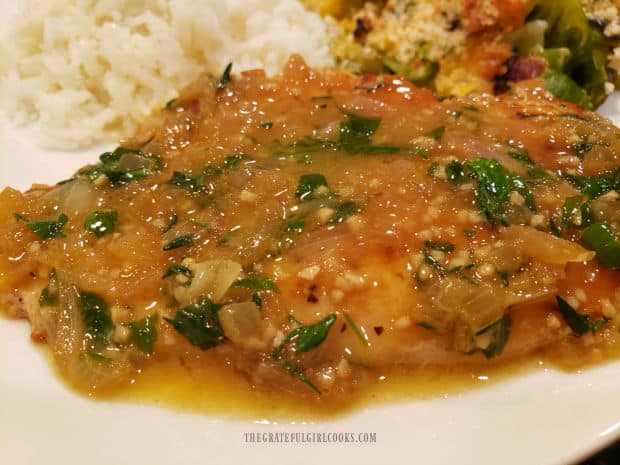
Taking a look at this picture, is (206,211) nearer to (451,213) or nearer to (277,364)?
(277,364)

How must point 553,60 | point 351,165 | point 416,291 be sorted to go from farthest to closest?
point 553,60 < point 351,165 < point 416,291

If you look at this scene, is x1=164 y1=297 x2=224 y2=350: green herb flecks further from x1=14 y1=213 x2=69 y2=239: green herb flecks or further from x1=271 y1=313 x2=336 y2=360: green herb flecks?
x1=14 y1=213 x2=69 y2=239: green herb flecks

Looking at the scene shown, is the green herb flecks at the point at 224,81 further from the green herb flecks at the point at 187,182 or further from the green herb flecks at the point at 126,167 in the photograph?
the green herb flecks at the point at 187,182

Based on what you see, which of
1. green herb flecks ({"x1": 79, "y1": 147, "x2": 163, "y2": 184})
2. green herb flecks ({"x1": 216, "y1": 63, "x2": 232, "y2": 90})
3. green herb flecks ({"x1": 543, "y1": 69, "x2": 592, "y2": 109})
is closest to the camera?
green herb flecks ({"x1": 79, "y1": 147, "x2": 163, "y2": 184})

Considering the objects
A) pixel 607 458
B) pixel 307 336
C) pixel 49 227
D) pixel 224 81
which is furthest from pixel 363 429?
pixel 224 81

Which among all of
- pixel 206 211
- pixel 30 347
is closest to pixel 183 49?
pixel 206 211

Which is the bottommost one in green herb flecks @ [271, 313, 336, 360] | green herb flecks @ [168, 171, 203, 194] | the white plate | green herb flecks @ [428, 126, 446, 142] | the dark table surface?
the dark table surface

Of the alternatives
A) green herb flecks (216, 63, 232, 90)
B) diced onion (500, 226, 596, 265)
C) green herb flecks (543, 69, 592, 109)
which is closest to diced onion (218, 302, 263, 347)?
diced onion (500, 226, 596, 265)
